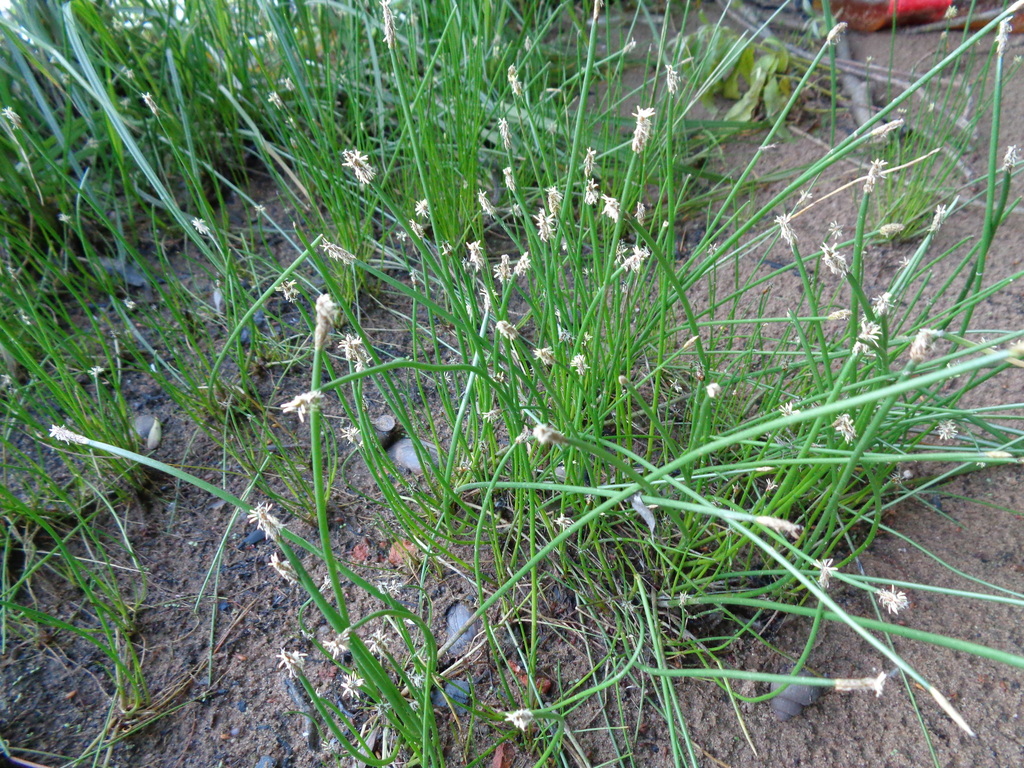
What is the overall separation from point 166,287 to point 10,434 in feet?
1.52

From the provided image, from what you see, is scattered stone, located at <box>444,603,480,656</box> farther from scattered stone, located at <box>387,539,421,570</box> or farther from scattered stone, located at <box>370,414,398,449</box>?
scattered stone, located at <box>370,414,398,449</box>

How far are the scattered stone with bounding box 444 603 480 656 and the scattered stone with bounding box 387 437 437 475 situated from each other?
0.28 metres

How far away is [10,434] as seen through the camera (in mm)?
1250

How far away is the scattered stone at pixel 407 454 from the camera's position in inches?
46.1

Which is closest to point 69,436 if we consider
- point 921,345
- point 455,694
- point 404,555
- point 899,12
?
point 404,555

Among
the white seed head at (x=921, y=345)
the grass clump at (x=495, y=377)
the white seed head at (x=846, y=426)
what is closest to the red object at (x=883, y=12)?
the grass clump at (x=495, y=377)

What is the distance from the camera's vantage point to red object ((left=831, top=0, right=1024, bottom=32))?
221 cm

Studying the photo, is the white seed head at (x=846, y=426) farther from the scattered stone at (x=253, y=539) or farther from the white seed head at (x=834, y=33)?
the scattered stone at (x=253, y=539)

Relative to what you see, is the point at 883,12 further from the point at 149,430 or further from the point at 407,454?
the point at 149,430

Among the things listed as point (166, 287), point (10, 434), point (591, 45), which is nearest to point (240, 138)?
point (166, 287)

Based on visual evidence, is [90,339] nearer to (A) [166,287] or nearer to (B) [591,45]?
(A) [166,287]

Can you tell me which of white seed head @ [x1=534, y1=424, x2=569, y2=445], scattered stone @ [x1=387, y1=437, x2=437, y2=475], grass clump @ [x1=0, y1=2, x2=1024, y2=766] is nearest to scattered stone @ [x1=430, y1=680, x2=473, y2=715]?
grass clump @ [x1=0, y1=2, x2=1024, y2=766]

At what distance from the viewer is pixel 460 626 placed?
961 mm

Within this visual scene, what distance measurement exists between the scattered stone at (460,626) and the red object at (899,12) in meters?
2.53
